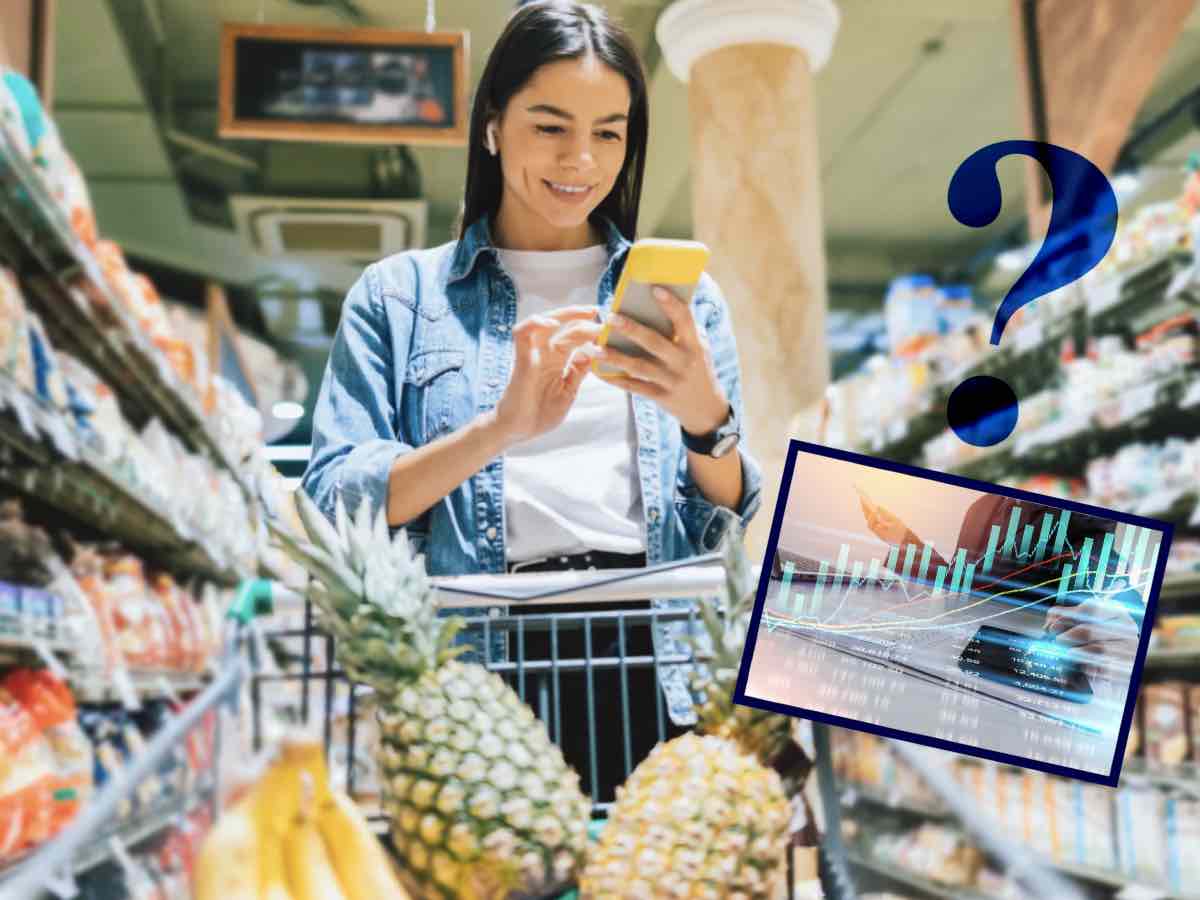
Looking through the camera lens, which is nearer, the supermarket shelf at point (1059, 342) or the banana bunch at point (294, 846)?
the banana bunch at point (294, 846)

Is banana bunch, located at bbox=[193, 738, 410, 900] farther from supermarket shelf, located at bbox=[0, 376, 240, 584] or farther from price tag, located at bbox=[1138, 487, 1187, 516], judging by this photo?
price tag, located at bbox=[1138, 487, 1187, 516]

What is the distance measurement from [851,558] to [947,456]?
2993 millimetres

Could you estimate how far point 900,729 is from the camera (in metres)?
0.63

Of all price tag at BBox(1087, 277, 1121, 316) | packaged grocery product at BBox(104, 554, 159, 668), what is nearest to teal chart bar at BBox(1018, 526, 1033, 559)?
packaged grocery product at BBox(104, 554, 159, 668)

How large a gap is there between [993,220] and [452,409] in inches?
14.6

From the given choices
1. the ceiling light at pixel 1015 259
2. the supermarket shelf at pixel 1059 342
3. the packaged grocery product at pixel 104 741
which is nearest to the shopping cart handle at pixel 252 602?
the ceiling light at pixel 1015 259

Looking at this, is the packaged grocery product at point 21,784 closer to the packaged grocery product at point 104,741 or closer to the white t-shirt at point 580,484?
the packaged grocery product at point 104,741

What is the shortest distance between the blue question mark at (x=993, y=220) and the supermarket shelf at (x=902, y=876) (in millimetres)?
262

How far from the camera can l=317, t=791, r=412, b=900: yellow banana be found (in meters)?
0.53

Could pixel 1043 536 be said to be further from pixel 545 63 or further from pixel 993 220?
pixel 545 63

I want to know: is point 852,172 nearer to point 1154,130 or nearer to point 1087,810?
point 1154,130

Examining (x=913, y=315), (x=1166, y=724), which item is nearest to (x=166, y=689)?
(x=1166, y=724)

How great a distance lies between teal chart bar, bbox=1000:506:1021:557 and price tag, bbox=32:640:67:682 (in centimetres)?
166

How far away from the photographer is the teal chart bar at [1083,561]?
2.14 feet
